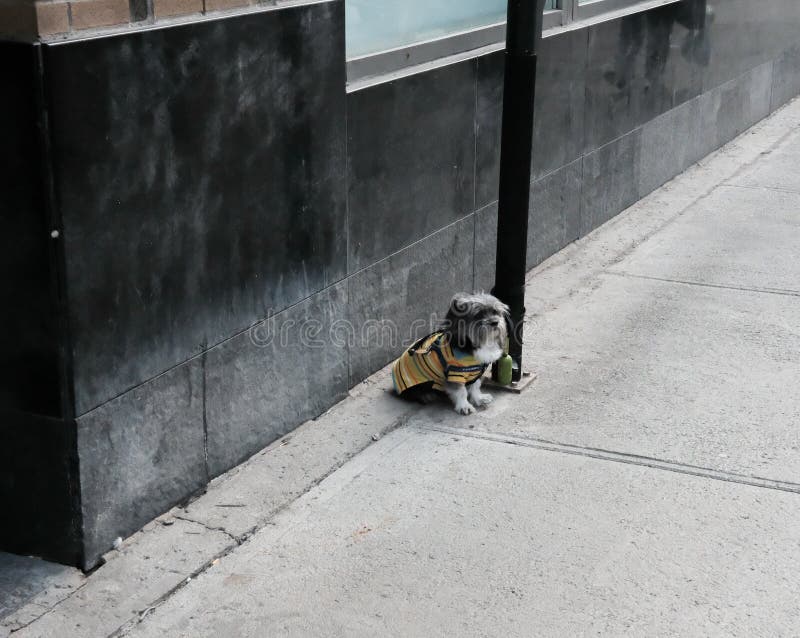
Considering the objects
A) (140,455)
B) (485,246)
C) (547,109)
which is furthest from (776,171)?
(140,455)

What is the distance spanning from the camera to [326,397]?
6543mm

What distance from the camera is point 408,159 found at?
701 centimetres

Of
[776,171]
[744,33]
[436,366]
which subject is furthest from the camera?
[744,33]

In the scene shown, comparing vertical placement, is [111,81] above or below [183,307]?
above

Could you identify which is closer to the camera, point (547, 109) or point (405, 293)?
point (405, 293)

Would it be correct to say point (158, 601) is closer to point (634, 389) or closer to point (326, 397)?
point (326, 397)

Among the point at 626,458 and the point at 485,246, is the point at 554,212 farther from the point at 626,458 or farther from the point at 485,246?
the point at 626,458

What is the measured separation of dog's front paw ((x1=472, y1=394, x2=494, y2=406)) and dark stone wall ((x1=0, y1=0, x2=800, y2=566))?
2.39 ft

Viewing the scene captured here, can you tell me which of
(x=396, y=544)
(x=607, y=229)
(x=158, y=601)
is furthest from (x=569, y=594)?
(x=607, y=229)

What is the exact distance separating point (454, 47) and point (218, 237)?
9.60ft

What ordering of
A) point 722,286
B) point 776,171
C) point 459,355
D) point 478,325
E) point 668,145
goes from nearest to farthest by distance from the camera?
point 478,325, point 459,355, point 722,286, point 668,145, point 776,171

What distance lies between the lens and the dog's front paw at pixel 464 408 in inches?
257

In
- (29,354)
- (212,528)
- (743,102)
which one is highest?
(29,354)

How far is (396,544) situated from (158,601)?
1.07m
